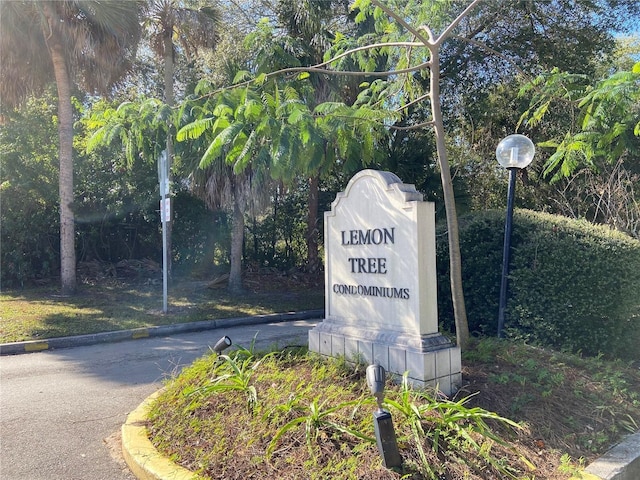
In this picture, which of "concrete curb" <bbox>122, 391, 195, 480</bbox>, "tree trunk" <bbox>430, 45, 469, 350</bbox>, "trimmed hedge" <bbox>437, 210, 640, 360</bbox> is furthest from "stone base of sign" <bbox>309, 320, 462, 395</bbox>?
"trimmed hedge" <bbox>437, 210, 640, 360</bbox>

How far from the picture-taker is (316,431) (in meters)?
3.62

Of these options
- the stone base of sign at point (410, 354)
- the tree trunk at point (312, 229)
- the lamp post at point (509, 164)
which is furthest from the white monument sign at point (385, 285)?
the tree trunk at point (312, 229)

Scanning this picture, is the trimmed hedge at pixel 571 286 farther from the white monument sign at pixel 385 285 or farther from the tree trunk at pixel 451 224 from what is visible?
the white monument sign at pixel 385 285

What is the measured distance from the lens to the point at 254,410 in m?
4.04

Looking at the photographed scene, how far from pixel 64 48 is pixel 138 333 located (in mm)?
7982

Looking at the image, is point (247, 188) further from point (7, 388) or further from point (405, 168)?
point (7, 388)

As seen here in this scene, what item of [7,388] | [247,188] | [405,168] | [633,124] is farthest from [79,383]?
[405,168]

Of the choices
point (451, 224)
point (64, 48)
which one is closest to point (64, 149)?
point (64, 48)

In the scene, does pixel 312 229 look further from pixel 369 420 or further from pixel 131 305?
pixel 369 420

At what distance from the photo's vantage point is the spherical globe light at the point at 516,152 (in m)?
6.93

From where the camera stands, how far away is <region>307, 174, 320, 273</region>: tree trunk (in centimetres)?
1678

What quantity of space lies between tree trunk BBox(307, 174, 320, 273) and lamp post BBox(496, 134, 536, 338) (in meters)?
9.61

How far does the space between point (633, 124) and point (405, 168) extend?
7977 millimetres

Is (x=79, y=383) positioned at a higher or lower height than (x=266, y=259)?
lower
